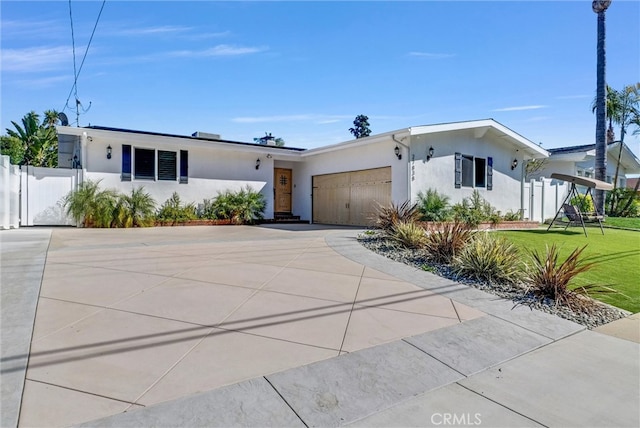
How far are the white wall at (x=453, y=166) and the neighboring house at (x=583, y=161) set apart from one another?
172 inches

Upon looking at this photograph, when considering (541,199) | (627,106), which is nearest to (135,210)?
(541,199)

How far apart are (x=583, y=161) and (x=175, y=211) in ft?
74.7

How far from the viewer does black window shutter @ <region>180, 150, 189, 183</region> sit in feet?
46.5

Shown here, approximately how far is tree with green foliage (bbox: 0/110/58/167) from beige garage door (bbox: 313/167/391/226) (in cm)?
2092

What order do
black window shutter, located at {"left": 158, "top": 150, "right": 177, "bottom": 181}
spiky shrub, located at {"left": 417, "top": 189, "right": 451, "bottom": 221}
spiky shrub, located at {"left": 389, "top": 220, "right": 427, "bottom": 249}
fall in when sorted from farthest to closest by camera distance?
black window shutter, located at {"left": 158, "top": 150, "right": 177, "bottom": 181} → spiky shrub, located at {"left": 417, "top": 189, "right": 451, "bottom": 221} → spiky shrub, located at {"left": 389, "top": 220, "right": 427, "bottom": 249}

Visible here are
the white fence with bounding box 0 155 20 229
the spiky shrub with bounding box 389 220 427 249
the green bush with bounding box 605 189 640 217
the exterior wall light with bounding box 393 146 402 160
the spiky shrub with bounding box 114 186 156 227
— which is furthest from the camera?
the green bush with bounding box 605 189 640 217

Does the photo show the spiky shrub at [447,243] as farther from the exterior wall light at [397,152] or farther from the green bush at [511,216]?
the green bush at [511,216]

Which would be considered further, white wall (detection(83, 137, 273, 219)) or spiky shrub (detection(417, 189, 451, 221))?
white wall (detection(83, 137, 273, 219))

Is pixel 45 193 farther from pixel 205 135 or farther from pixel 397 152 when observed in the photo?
pixel 397 152

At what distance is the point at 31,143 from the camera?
2516 cm

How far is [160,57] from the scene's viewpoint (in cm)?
1222

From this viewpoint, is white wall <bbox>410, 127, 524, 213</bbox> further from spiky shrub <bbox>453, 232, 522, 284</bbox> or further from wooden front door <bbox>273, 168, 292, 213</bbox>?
wooden front door <bbox>273, 168, 292, 213</bbox>

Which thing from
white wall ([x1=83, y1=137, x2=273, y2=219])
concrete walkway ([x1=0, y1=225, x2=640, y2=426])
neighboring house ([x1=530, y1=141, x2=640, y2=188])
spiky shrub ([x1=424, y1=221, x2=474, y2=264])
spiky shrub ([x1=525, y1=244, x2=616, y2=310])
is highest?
neighboring house ([x1=530, y1=141, x2=640, y2=188])

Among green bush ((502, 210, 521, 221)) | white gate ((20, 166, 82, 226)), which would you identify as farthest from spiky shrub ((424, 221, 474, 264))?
white gate ((20, 166, 82, 226))
